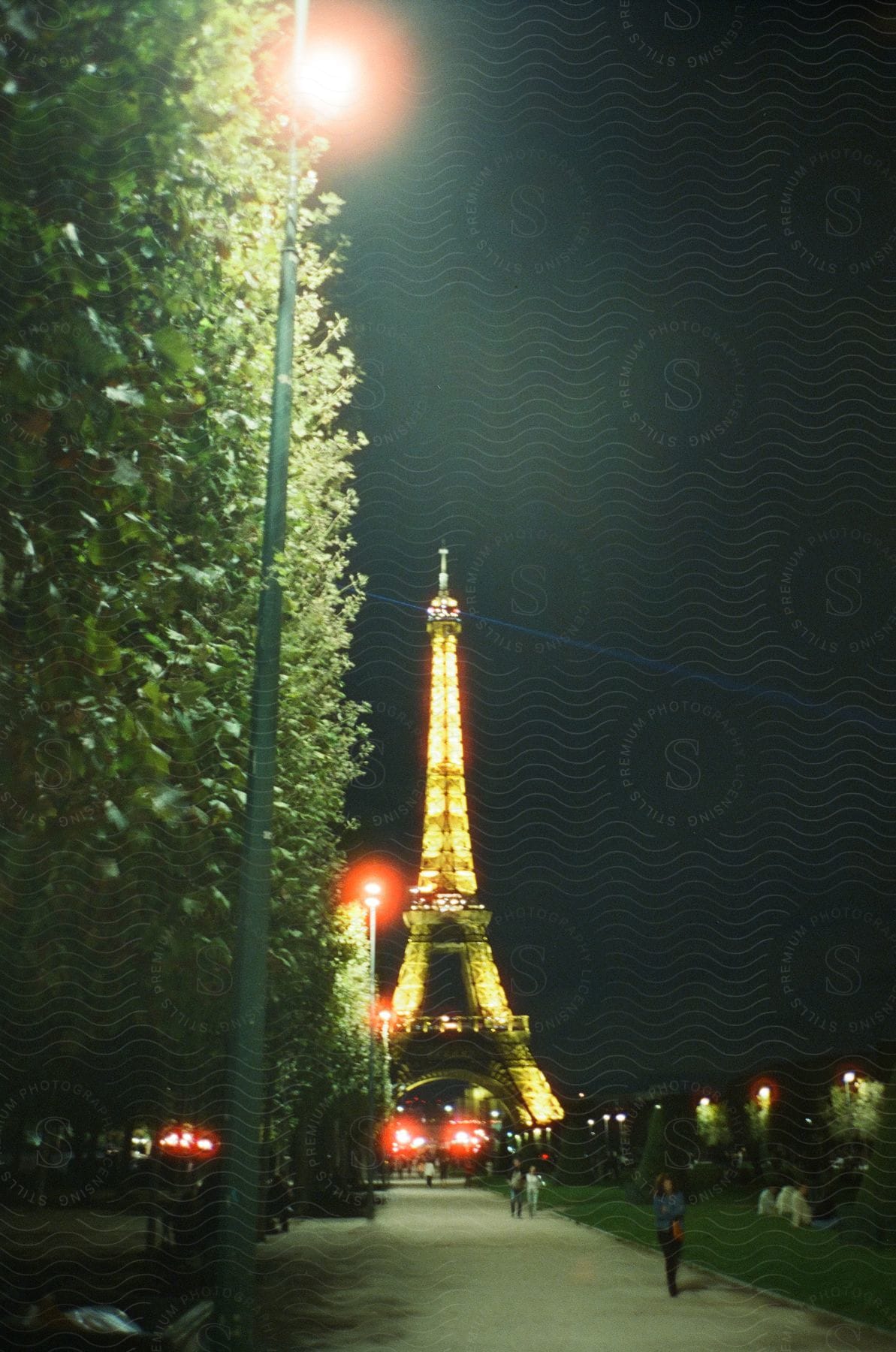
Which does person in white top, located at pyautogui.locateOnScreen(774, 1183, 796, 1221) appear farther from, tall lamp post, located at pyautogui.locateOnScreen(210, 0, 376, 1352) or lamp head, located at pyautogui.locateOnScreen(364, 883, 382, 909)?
tall lamp post, located at pyautogui.locateOnScreen(210, 0, 376, 1352)

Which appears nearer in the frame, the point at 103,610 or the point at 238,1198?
the point at 103,610

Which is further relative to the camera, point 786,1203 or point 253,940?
point 786,1203

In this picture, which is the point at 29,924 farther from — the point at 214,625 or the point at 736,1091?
the point at 736,1091

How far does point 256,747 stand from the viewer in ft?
36.5

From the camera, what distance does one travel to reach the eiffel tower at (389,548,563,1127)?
86562 millimetres

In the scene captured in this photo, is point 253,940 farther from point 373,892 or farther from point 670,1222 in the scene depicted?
point 373,892

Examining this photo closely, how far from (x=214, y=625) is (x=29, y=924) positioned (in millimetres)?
5477

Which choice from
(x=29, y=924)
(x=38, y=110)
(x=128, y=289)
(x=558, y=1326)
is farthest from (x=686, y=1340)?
(x=38, y=110)

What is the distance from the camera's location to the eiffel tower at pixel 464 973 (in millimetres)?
86562

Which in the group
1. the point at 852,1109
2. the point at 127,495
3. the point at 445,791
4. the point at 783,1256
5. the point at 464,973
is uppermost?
the point at 445,791

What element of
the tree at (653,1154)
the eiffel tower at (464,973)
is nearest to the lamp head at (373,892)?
the tree at (653,1154)

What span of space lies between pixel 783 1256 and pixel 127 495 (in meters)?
21.2

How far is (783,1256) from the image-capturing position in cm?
2514

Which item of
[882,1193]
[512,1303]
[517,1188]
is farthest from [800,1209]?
[517,1188]
